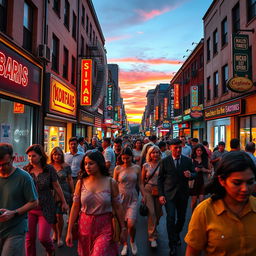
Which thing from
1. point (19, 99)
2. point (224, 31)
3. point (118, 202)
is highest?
point (224, 31)

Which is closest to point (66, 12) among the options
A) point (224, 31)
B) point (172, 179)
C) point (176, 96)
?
point (224, 31)

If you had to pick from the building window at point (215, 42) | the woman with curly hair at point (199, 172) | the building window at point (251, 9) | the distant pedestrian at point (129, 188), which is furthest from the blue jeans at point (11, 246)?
the building window at point (215, 42)

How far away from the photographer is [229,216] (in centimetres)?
185

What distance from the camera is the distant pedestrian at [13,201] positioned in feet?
9.30

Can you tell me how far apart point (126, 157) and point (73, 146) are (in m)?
2.18

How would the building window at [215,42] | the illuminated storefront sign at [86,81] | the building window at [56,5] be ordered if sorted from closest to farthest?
1. the building window at [56,5]
2. the illuminated storefront sign at [86,81]
3. the building window at [215,42]

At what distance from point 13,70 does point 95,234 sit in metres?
7.52

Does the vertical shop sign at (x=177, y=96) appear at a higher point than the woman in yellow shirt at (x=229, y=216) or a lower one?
higher

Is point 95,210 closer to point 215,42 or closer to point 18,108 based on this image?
point 18,108

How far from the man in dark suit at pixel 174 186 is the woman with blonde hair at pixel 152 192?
45 centimetres

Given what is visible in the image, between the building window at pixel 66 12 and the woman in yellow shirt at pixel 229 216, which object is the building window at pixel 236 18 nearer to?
the building window at pixel 66 12

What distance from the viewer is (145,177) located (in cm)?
556

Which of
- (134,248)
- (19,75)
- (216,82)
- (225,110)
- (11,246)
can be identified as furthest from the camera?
(216,82)

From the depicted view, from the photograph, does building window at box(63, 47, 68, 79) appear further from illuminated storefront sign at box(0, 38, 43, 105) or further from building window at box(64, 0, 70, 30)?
illuminated storefront sign at box(0, 38, 43, 105)
